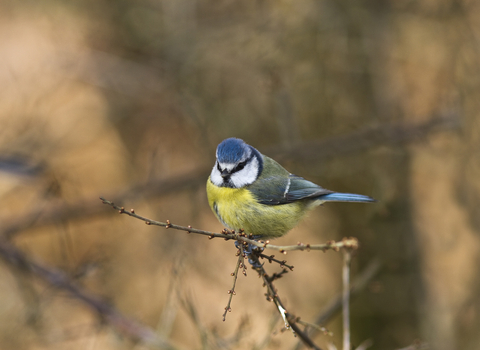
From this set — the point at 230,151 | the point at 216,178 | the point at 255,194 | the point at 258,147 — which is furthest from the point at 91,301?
the point at 258,147

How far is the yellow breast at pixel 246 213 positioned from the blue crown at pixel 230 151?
24cm

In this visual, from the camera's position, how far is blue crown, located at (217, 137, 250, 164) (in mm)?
2598

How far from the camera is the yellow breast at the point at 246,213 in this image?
8.91 feet

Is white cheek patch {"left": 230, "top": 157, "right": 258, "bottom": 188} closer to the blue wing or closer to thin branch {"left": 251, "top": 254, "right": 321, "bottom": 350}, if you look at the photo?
the blue wing

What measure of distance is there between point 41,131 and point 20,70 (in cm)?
220

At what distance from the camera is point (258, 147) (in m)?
5.40

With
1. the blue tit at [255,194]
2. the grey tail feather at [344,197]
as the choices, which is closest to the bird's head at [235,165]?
the blue tit at [255,194]

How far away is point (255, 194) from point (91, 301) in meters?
1.51

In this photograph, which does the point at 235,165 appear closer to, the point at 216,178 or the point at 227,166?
the point at 227,166

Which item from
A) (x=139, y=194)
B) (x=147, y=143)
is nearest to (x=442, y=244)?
(x=139, y=194)

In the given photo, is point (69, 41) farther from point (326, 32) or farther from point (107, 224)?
point (326, 32)

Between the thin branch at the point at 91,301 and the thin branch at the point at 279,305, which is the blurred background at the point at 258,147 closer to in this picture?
the thin branch at the point at 91,301

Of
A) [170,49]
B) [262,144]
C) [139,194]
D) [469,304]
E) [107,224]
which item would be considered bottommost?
[469,304]

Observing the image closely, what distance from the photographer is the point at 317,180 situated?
5180mm
